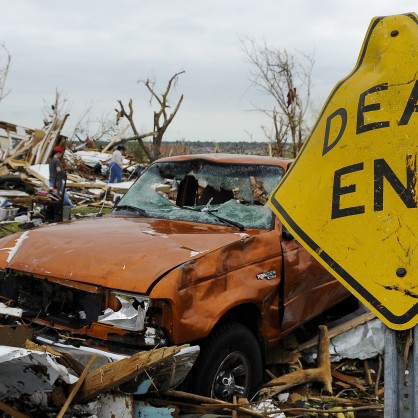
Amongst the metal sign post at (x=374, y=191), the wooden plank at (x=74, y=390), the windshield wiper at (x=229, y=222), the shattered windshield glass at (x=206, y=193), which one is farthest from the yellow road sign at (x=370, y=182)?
the shattered windshield glass at (x=206, y=193)

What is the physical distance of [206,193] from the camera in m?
5.01

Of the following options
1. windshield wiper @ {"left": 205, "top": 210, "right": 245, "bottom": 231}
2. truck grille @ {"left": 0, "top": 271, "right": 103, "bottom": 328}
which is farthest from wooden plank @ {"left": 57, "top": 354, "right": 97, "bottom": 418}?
windshield wiper @ {"left": 205, "top": 210, "right": 245, "bottom": 231}

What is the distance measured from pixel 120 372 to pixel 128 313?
477 millimetres

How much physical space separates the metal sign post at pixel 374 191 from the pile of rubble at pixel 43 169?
36.6 ft

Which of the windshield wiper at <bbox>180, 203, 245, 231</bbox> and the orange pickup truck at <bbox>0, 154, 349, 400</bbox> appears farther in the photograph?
the windshield wiper at <bbox>180, 203, 245, 231</bbox>

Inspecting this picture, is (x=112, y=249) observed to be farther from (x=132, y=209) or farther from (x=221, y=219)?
(x=132, y=209)

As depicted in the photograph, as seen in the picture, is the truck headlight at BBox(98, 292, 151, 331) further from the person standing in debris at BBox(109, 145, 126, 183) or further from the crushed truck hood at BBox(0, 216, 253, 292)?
the person standing in debris at BBox(109, 145, 126, 183)

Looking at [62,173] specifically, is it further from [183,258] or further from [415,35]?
[415,35]

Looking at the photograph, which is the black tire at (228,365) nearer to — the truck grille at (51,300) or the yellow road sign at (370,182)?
the truck grille at (51,300)

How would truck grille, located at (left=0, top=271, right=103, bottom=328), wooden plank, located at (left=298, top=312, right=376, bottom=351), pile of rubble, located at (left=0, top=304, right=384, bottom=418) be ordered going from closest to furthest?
1. pile of rubble, located at (left=0, top=304, right=384, bottom=418)
2. truck grille, located at (left=0, top=271, right=103, bottom=328)
3. wooden plank, located at (left=298, top=312, right=376, bottom=351)

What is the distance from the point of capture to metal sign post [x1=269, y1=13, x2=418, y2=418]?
185 cm

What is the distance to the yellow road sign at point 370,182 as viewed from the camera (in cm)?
191

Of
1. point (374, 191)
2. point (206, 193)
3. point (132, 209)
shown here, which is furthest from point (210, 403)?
point (206, 193)

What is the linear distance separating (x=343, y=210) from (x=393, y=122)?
15.0 inches
